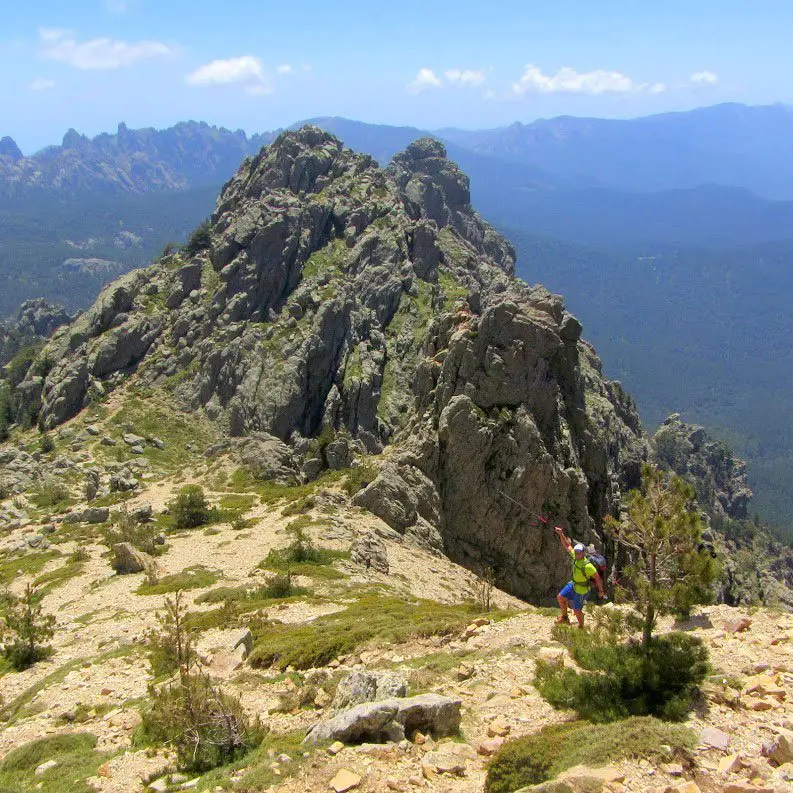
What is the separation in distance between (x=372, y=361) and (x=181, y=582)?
5712cm

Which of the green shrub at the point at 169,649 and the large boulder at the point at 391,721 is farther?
the green shrub at the point at 169,649

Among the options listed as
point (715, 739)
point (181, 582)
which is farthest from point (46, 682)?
point (715, 739)

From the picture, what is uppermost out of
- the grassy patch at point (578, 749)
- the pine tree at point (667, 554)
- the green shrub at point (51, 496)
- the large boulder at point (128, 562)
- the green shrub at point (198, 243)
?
the green shrub at point (198, 243)

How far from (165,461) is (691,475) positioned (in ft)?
409

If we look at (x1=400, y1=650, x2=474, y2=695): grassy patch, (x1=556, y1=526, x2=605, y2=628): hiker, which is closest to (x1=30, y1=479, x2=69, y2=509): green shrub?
(x1=400, y1=650, x2=474, y2=695): grassy patch

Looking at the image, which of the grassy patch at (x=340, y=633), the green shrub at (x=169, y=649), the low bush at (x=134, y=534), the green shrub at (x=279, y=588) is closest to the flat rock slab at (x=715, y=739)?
the grassy patch at (x=340, y=633)

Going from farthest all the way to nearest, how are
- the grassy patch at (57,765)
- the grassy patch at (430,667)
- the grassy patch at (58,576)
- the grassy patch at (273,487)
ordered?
1. the grassy patch at (273,487)
2. the grassy patch at (58,576)
3. the grassy patch at (430,667)
4. the grassy patch at (57,765)

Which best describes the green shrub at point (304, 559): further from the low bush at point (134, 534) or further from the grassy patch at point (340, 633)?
the low bush at point (134, 534)

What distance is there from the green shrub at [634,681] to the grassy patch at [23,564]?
101 feet

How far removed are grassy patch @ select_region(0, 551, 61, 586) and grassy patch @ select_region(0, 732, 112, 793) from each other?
Answer: 72.6 feet

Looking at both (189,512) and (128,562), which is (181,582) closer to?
(128,562)

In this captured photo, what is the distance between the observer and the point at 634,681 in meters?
13.8

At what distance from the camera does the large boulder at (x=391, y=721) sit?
42.4 feet

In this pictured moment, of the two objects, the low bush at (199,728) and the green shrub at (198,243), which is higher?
the green shrub at (198,243)
